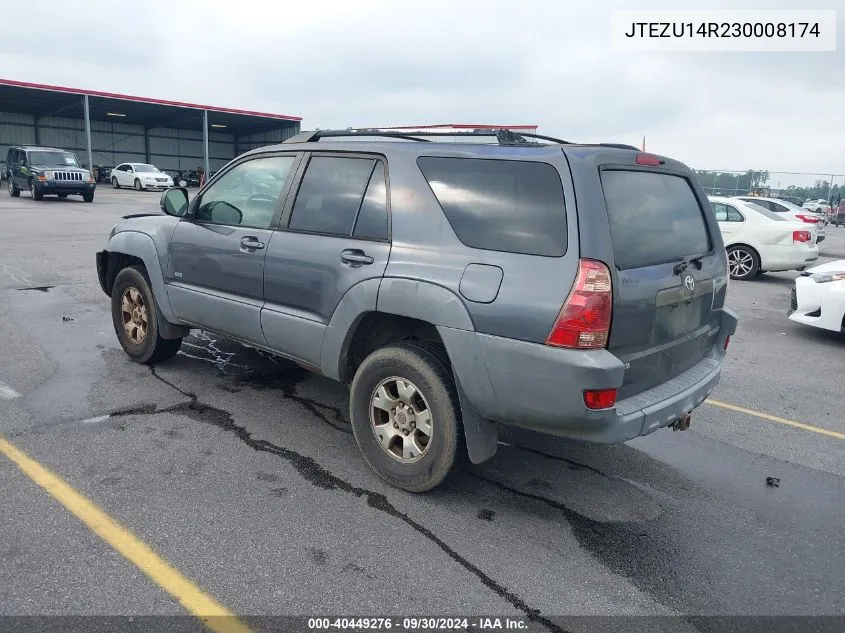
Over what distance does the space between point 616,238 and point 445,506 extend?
1611 millimetres

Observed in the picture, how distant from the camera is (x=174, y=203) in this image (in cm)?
492

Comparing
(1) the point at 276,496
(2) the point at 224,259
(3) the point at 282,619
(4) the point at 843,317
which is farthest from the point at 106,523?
(4) the point at 843,317

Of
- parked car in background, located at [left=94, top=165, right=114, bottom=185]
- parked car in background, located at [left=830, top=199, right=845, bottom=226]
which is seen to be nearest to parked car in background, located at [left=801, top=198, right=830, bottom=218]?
parked car in background, located at [left=830, top=199, right=845, bottom=226]

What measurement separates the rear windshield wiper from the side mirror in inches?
139

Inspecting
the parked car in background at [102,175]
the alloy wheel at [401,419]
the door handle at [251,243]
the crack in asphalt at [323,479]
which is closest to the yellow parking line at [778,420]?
the alloy wheel at [401,419]

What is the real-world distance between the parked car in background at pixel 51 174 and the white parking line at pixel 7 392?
22.9 metres

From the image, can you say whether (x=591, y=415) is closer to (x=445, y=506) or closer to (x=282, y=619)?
(x=445, y=506)

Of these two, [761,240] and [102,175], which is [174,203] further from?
[102,175]

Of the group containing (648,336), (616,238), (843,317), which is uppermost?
(616,238)

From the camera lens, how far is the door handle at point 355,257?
355 centimetres

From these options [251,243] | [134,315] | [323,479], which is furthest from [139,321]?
[323,479]

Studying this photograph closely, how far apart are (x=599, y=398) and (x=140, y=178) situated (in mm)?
38310

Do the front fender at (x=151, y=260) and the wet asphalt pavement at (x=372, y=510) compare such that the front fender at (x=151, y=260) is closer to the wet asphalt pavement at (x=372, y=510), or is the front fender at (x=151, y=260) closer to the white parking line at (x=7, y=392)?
the wet asphalt pavement at (x=372, y=510)

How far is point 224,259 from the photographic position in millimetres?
4426
